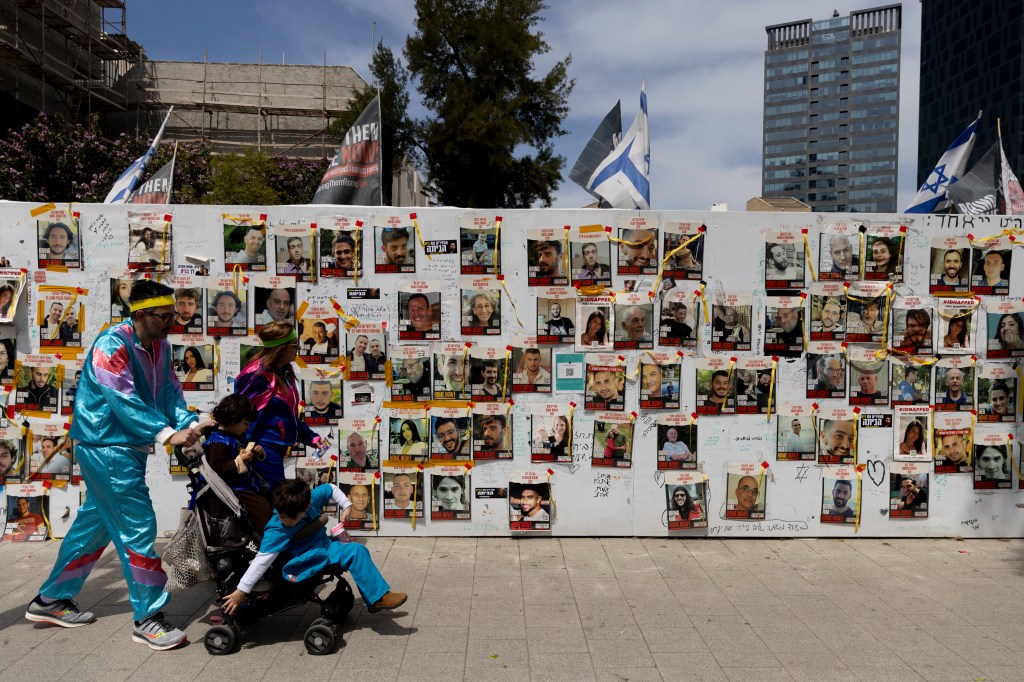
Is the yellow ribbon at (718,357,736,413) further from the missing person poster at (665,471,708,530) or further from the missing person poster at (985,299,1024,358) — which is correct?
the missing person poster at (985,299,1024,358)

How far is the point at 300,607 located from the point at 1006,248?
604 centimetres

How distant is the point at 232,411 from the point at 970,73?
455 feet

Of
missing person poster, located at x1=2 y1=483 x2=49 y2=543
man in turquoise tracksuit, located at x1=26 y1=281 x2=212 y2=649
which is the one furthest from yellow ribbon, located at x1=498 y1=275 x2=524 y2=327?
missing person poster, located at x1=2 y1=483 x2=49 y2=543

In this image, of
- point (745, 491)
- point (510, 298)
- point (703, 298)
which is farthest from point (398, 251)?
point (745, 491)

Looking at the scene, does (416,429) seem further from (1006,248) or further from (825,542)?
(1006,248)

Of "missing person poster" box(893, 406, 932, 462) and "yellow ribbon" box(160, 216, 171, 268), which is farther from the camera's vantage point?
"missing person poster" box(893, 406, 932, 462)

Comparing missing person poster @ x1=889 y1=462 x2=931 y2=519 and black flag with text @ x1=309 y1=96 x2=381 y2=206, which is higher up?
black flag with text @ x1=309 y1=96 x2=381 y2=206

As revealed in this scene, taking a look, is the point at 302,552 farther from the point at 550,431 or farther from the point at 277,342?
the point at 550,431

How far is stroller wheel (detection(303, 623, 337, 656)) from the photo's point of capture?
13.0 feet

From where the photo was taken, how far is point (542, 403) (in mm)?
5961

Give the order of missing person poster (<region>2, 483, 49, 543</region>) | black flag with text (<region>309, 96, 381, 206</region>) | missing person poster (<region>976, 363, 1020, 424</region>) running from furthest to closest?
black flag with text (<region>309, 96, 381, 206</region>) → missing person poster (<region>976, 363, 1020, 424</region>) → missing person poster (<region>2, 483, 49, 543</region>)

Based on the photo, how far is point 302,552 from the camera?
4.12m

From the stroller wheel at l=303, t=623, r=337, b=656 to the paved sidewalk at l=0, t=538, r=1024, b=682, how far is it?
0.16 ft

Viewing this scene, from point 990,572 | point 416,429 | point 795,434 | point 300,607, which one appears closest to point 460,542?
point 416,429
